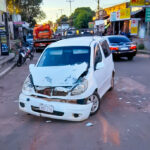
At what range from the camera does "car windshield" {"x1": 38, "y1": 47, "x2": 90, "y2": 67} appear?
594 cm

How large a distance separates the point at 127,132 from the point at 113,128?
0.32 m

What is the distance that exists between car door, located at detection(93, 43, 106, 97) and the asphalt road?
1.60ft

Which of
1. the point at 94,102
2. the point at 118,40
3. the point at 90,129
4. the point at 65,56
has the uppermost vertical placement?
the point at 118,40

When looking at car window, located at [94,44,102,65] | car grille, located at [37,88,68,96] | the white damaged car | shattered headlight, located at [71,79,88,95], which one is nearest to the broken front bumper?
the white damaged car

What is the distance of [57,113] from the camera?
4824mm

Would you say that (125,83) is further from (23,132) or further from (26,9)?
(26,9)

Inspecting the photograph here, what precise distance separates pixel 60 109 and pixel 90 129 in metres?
0.74

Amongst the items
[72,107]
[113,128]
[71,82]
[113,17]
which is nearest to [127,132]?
[113,128]

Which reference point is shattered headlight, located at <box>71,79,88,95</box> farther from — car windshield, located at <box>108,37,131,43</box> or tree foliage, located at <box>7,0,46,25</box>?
tree foliage, located at <box>7,0,46,25</box>

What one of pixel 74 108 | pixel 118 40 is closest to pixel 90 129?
pixel 74 108

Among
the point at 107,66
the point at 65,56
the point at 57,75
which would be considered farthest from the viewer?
the point at 107,66

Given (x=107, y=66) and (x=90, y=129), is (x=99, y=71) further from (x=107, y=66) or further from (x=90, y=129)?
(x=90, y=129)

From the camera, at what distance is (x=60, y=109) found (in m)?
4.75

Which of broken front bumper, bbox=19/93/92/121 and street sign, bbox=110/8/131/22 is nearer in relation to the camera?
broken front bumper, bbox=19/93/92/121
